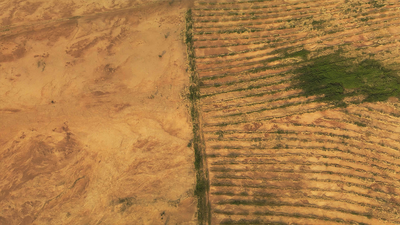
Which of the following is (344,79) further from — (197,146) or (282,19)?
(197,146)

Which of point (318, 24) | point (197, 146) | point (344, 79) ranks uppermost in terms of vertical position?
point (318, 24)

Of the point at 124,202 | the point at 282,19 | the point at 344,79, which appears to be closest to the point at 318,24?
the point at 282,19

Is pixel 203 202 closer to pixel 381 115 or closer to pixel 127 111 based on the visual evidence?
pixel 127 111

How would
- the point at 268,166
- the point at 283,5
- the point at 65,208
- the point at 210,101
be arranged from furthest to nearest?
the point at 283,5 → the point at 210,101 → the point at 268,166 → the point at 65,208

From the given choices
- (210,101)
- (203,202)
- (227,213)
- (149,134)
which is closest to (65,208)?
(149,134)

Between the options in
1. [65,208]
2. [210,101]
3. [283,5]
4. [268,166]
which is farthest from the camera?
[283,5]
